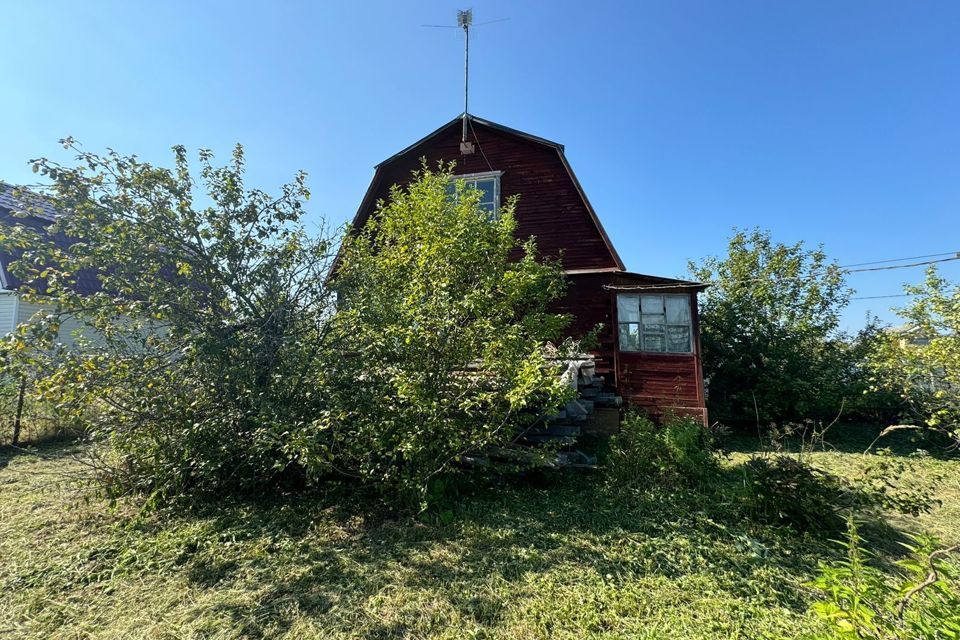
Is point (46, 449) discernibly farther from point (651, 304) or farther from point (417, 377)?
point (651, 304)

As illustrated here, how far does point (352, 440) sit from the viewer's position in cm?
397

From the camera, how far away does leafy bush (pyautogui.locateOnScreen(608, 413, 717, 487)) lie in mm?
5000

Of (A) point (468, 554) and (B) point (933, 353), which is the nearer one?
(A) point (468, 554)

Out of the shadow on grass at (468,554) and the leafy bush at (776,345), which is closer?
the shadow on grass at (468,554)

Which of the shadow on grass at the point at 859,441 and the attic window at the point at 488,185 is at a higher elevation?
the attic window at the point at 488,185

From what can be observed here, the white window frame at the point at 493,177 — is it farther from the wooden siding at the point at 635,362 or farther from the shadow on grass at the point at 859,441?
the shadow on grass at the point at 859,441

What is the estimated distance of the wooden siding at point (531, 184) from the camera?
944 centimetres

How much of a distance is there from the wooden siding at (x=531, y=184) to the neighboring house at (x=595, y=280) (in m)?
0.02

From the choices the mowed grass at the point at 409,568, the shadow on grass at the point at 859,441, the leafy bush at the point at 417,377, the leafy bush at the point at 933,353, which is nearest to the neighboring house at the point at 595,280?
the shadow on grass at the point at 859,441

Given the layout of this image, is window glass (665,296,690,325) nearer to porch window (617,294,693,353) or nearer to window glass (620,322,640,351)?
porch window (617,294,693,353)

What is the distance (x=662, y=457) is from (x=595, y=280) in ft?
16.2

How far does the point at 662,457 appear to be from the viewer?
5238 mm

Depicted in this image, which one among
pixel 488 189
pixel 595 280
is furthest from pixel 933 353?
pixel 488 189

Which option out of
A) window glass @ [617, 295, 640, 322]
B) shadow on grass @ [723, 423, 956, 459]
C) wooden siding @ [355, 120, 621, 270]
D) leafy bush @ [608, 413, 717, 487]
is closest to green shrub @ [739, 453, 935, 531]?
leafy bush @ [608, 413, 717, 487]
